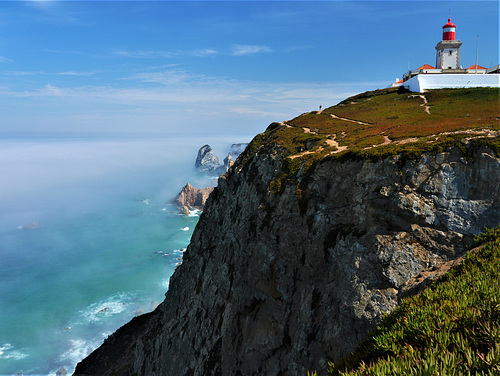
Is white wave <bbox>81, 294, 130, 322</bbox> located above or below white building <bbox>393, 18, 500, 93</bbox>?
below

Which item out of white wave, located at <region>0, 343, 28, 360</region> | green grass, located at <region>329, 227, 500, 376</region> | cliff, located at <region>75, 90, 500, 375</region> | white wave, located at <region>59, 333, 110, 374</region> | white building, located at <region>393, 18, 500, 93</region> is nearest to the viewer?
green grass, located at <region>329, 227, 500, 376</region>

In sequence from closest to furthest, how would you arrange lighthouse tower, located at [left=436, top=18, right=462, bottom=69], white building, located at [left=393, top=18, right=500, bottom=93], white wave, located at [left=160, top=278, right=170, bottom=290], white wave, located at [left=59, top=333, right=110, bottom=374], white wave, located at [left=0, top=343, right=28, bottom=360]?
white building, located at [left=393, top=18, right=500, bottom=93]
lighthouse tower, located at [left=436, top=18, right=462, bottom=69]
white wave, located at [left=59, top=333, right=110, bottom=374]
white wave, located at [left=0, top=343, right=28, bottom=360]
white wave, located at [left=160, top=278, right=170, bottom=290]

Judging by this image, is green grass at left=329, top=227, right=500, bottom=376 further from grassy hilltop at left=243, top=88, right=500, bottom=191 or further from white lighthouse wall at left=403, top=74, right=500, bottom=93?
white lighthouse wall at left=403, top=74, right=500, bottom=93

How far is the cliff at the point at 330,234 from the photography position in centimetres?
2127

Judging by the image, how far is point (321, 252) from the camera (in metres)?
26.5

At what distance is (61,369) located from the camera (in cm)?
10300

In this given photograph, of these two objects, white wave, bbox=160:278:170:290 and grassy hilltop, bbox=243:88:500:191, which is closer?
grassy hilltop, bbox=243:88:500:191

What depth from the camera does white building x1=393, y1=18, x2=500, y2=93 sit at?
2328 inches

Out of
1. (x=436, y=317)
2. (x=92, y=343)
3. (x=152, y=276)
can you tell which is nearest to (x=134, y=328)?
(x=92, y=343)

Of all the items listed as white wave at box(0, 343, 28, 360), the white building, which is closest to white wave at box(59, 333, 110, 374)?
white wave at box(0, 343, 28, 360)

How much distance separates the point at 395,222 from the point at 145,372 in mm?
51164

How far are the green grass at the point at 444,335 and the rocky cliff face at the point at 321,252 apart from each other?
11739 millimetres

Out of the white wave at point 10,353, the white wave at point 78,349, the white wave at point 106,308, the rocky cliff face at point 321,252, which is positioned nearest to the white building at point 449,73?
the rocky cliff face at point 321,252

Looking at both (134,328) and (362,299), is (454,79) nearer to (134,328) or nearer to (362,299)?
(362,299)
